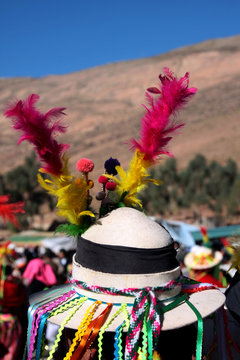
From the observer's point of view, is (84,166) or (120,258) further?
(84,166)

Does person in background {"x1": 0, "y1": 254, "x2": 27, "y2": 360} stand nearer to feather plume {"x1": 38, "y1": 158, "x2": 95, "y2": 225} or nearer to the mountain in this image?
feather plume {"x1": 38, "y1": 158, "x2": 95, "y2": 225}

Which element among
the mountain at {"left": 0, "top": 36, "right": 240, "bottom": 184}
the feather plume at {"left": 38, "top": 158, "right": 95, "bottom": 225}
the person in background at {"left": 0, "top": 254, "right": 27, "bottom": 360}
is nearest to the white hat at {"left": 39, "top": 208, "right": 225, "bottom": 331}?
the feather plume at {"left": 38, "top": 158, "right": 95, "bottom": 225}

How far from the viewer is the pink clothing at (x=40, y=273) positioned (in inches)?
247

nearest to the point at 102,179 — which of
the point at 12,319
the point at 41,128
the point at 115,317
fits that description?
the point at 41,128

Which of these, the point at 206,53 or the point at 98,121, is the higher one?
the point at 206,53

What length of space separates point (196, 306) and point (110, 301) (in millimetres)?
406

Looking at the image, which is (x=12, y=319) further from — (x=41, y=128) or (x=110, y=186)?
(x=41, y=128)

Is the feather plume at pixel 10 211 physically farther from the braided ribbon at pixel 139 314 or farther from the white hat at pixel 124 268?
the braided ribbon at pixel 139 314

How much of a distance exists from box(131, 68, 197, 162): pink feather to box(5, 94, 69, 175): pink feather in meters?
0.39

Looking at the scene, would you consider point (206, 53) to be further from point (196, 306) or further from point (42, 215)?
point (196, 306)

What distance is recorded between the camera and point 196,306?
1.96m

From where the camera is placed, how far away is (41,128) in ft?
6.47

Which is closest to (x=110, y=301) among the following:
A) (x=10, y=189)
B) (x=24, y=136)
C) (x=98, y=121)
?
(x=24, y=136)

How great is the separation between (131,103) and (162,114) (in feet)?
289
